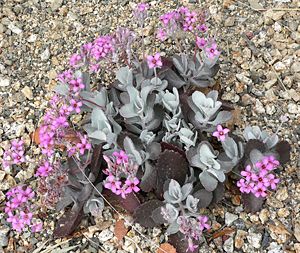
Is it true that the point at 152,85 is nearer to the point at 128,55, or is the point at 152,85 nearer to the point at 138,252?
the point at 128,55

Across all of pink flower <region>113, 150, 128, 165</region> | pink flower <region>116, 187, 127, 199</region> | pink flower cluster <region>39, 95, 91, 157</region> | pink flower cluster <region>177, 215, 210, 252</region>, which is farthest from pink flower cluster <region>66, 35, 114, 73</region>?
pink flower cluster <region>177, 215, 210, 252</region>

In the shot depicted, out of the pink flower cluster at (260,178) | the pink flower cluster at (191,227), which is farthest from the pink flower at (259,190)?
the pink flower cluster at (191,227)

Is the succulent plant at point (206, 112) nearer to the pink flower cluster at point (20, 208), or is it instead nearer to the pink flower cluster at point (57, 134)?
the pink flower cluster at point (57, 134)

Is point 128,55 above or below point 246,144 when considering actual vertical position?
above

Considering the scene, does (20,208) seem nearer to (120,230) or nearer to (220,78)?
(120,230)

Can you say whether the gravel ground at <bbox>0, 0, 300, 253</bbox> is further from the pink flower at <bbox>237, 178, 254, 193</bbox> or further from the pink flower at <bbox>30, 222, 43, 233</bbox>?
the pink flower at <bbox>237, 178, 254, 193</bbox>

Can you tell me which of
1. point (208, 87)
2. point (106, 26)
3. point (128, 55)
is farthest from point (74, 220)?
point (106, 26)
